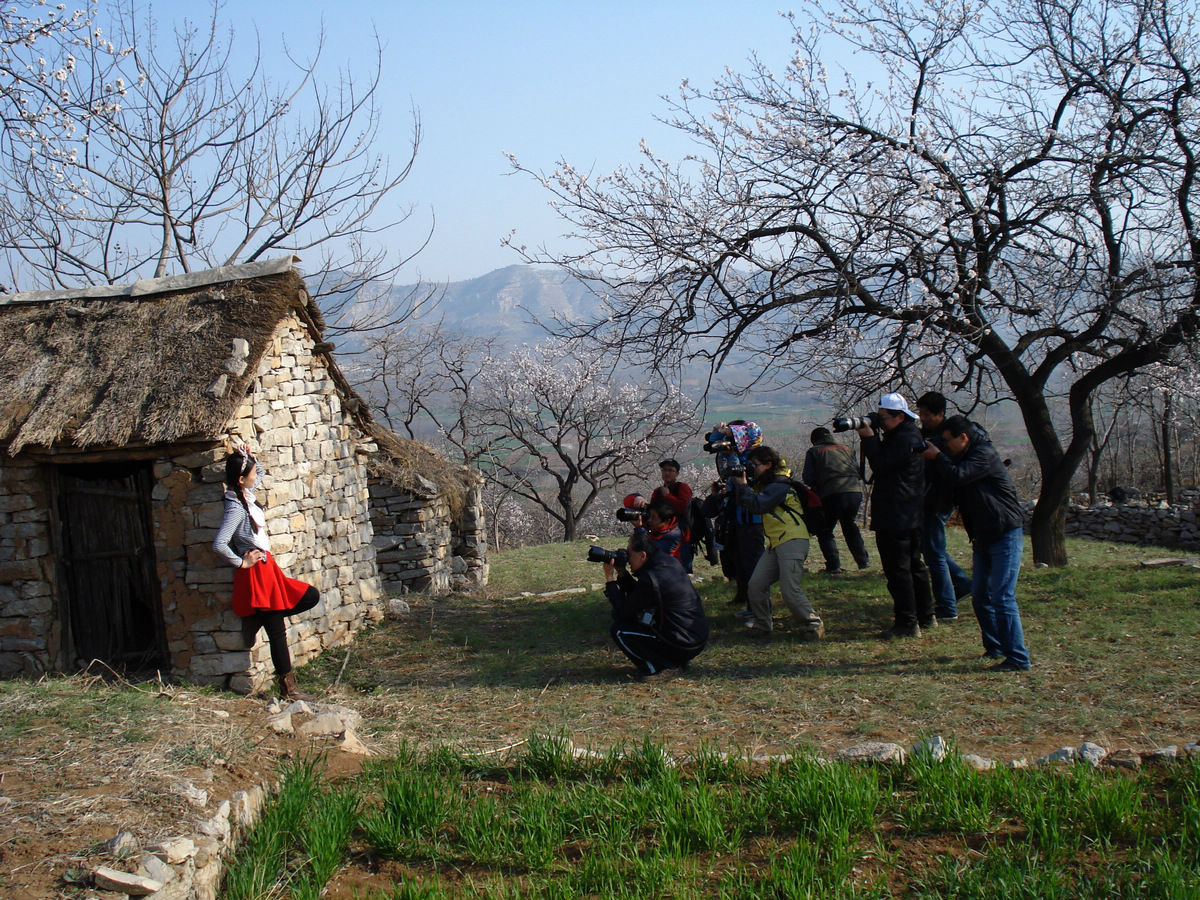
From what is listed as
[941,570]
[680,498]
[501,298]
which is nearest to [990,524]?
[941,570]

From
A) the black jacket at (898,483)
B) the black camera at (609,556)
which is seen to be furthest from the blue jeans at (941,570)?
the black camera at (609,556)

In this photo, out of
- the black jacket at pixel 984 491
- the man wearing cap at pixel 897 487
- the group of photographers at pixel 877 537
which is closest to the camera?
the black jacket at pixel 984 491

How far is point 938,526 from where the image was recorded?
723cm

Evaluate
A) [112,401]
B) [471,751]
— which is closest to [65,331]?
[112,401]

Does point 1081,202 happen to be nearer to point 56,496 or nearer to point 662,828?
point 662,828

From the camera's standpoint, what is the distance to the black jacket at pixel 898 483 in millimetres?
6492

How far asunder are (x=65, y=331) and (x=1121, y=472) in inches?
1098

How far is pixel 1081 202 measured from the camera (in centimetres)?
800

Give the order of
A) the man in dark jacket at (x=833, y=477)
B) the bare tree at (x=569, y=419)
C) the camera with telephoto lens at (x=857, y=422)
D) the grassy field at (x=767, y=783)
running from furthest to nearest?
the bare tree at (x=569, y=419) < the man in dark jacket at (x=833, y=477) < the camera with telephoto lens at (x=857, y=422) < the grassy field at (x=767, y=783)

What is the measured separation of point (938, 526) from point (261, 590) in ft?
18.0

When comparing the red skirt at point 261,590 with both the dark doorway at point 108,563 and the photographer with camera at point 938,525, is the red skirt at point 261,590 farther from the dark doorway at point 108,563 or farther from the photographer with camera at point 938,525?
the photographer with camera at point 938,525

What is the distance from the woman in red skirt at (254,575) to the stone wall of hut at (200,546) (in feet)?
2.16

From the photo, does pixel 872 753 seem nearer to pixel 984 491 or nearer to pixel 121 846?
pixel 984 491

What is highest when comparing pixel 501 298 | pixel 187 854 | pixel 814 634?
pixel 501 298
